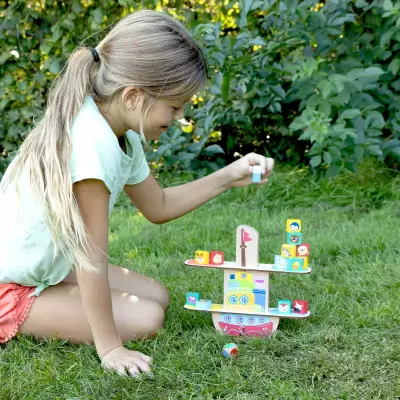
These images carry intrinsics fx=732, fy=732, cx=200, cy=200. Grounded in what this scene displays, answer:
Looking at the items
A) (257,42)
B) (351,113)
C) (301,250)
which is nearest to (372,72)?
(351,113)

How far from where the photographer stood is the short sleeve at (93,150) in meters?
1.90

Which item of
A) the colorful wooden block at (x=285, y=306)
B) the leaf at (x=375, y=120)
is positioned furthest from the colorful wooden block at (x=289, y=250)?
the leaf at (x=375, y=120)

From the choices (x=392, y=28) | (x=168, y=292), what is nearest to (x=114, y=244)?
(x=168, y=292)

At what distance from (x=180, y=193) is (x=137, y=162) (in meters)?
0.20

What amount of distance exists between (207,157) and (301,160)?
586 mm

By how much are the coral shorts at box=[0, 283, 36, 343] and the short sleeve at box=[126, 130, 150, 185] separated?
0.47m

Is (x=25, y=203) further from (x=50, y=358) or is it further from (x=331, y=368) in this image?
(x=331, y=368)

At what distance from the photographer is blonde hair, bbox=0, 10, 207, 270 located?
1905 mm

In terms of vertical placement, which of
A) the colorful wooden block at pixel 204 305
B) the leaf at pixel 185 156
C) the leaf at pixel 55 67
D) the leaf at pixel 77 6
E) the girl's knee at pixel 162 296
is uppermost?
the leaf at pixel 77 6

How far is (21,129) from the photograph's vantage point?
177 inches

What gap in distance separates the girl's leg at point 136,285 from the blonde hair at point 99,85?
0.42 meters

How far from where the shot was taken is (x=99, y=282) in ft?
6.37

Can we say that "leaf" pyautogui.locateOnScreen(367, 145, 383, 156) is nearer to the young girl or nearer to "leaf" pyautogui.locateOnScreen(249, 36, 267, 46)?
"leaf" pyautogui.locateOnScreen(249, 36, 267, 46)

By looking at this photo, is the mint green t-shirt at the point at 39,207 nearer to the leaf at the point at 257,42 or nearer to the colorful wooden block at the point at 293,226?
the colorful wooden block at the point at 293,226
